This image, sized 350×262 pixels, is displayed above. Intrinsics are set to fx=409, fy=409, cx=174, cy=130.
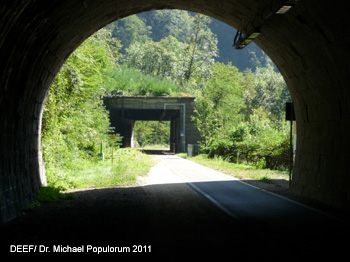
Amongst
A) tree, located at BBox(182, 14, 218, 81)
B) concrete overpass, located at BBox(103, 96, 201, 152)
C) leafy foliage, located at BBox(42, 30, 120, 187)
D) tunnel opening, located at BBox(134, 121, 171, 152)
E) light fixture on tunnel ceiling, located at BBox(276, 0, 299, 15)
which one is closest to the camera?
light fixture on tunnel ceiling, located at BBox(276, 0, 299, 15)

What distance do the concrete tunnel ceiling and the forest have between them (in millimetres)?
4231

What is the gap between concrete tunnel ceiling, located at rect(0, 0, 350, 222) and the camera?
906cm

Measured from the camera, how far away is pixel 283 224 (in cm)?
862

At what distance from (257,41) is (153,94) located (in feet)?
110

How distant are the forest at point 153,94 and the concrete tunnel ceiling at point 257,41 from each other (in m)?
4.23

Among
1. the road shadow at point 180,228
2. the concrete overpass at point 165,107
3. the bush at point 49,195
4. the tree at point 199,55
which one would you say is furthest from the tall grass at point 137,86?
the road shadow at point 180,228

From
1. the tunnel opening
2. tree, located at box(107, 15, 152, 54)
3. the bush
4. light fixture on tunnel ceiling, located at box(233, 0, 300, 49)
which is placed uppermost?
tree, located at box(107, 15, 152, 54)

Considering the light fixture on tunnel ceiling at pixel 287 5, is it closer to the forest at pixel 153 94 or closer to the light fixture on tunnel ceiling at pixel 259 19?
the light fixture on tunnel ceiling at pixel 259 19

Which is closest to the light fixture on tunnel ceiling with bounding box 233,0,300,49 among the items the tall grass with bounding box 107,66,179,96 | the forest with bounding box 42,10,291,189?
the forest with bounding box 42,10,291,189

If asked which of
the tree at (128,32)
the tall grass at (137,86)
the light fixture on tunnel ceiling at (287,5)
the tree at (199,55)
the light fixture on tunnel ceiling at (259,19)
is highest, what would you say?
the tree at (128,32)

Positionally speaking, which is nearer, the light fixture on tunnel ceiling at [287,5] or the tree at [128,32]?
the light fixture on tunnel ceiling at [287,5]

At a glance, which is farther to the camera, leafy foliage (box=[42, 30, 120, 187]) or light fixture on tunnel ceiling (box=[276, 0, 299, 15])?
leafy foliage (box=[42, 30, 120, 187])

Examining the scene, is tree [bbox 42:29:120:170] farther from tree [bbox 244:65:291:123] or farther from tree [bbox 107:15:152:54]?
tree [bbox 107:15:152:54]

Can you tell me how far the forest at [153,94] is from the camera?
18.0 metres
